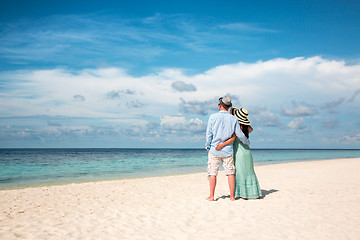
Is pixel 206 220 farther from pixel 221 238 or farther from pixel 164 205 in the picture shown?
pixel 164 205

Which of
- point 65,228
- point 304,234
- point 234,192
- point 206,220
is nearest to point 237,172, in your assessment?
point 234,192

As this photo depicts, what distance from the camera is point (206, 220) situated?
4848 millimetres

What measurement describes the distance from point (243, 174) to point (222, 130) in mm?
1253

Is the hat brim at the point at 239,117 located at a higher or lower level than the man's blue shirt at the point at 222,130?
higher

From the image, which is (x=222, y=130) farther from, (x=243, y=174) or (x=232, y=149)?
(x=243, y=174)

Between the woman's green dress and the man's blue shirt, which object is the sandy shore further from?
the man's blue shirt

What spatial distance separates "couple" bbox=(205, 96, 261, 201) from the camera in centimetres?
591

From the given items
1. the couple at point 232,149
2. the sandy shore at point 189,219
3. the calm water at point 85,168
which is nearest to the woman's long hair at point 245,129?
the couple at point 232,149

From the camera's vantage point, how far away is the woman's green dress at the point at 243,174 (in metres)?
6.27

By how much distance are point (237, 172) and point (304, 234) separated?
2.30 metres

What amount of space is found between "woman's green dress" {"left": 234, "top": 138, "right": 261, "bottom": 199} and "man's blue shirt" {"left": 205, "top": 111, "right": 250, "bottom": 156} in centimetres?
41

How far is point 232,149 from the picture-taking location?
6008 mm

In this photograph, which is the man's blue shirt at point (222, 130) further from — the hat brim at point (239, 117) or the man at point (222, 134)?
the hat brim at point (239, 117)

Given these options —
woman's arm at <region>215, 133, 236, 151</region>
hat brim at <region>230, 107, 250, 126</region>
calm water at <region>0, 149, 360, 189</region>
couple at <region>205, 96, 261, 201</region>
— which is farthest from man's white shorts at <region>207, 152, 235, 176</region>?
calm water at <region>0, 149, 360, 189</region>
